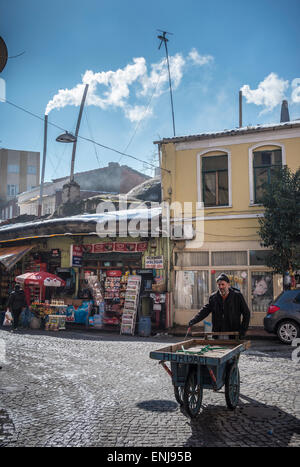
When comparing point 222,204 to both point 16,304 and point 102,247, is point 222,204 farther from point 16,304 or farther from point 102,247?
point 16,304

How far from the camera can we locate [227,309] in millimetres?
6695

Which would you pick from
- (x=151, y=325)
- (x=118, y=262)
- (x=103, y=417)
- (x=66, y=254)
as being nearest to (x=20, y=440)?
(x=103, y=417)

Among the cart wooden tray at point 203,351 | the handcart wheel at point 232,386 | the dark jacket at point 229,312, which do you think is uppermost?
the dark jacket at point 229,312

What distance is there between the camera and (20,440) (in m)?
4.75

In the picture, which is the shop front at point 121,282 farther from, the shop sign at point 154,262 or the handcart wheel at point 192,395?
the handcart wheel at point 192,395

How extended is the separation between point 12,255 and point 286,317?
12.8 m

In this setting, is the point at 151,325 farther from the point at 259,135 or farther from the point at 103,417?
the point at 103,417

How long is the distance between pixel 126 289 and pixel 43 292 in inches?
197

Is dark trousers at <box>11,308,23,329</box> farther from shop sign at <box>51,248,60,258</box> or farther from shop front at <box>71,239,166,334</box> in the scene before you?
shop sign at <box>51,248,60,258</box>

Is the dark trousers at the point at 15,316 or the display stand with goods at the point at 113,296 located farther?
the display stand with goods at the point at 113,296

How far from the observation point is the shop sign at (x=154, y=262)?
54.9 ft

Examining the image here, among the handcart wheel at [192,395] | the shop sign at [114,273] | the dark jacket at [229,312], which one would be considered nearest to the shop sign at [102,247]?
the shop sign at [114,273]

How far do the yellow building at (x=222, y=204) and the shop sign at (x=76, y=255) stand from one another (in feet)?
13.6

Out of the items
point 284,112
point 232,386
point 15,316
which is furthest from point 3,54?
point 284,112
